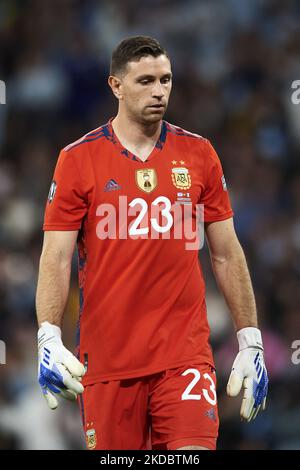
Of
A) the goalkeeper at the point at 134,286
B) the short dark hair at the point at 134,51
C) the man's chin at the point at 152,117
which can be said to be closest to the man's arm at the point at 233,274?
the goalkeeper at the point at 134,286

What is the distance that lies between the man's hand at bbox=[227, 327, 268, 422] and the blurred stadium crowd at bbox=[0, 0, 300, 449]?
299 centimetres

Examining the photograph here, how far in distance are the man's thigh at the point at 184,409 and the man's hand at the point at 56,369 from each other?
0.40 metres

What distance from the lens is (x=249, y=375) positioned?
5207 millimetres

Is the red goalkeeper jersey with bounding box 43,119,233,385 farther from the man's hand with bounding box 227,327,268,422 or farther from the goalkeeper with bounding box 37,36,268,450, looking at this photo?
the man's hand with bounding box 227,327,268,422

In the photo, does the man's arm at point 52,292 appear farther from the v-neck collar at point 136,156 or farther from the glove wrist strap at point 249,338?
the glove wrist strap at point 249,338

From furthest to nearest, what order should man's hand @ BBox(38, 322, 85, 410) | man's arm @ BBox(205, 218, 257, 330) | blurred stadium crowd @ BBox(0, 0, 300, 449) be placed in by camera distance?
1. blurred stadium crowd @ BBox(0, 0, 300, 449)
2. man's arm @ BBox(205, 218, 257, 330)
3. man's hand @ BBox(38, 322, 85, 410)

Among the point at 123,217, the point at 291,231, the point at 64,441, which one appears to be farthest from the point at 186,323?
the point at 291,231

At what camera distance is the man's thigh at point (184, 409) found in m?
4.95

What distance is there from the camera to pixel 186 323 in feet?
16.9

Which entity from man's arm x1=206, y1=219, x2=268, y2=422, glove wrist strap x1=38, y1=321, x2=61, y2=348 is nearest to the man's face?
man's arm x1=206, y1=219, x2=268, y2=422

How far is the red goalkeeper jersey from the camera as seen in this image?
5.09 m

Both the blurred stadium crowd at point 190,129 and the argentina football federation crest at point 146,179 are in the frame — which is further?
the blurred stadium crowd at point 190,129

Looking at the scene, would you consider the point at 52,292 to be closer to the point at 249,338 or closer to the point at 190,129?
the point at 249,338

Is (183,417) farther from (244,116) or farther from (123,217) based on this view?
(244,116)
